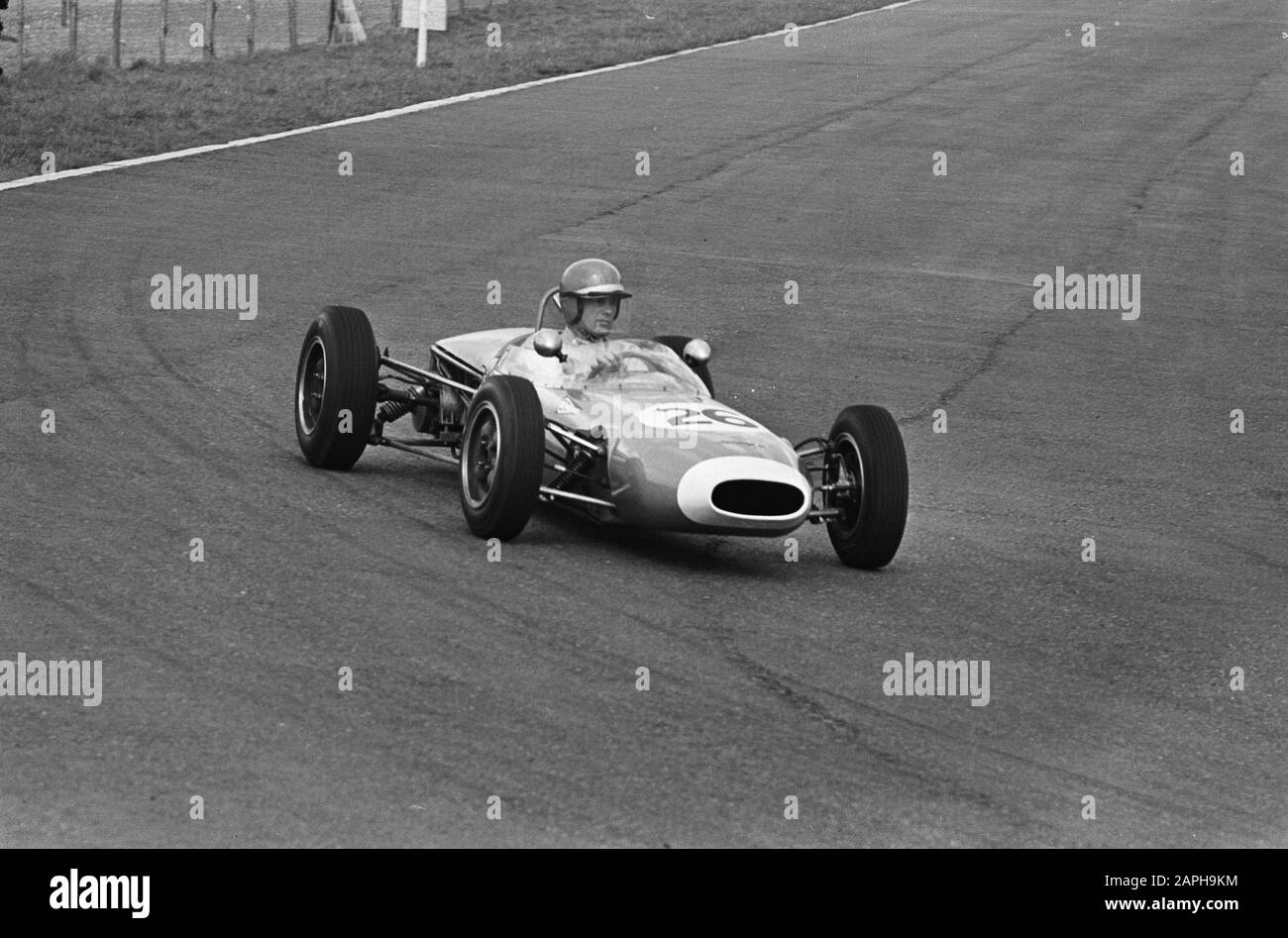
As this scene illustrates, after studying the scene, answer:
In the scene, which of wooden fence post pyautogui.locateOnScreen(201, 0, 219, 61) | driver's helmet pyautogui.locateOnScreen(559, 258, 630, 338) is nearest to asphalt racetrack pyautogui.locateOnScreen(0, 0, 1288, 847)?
driver's helmet pyautogui.locateOnScreen(559, 258, 630, 338)

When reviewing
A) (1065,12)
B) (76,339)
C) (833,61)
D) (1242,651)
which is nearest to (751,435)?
(1242,651)

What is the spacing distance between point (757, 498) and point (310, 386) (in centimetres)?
310

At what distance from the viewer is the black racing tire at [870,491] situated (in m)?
9.40

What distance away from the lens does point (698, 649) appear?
8109 millimetres

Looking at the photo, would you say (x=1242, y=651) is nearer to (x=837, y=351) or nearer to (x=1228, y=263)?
(x=837, y=351)

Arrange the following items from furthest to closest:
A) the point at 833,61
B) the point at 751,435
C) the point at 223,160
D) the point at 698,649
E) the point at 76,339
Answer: the point at 833,61 → the point at 223,160 → the point at 76,339 → the point at 751,435 → the point at 698,649

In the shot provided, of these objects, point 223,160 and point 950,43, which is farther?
point 950,43

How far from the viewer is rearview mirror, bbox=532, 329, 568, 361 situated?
1009cm

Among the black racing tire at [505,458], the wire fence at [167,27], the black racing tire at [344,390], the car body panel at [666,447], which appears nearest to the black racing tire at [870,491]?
the car body panel at [666,447]

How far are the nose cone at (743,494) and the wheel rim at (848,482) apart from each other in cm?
37

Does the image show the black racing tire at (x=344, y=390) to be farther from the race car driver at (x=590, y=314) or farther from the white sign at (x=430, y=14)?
the white sign at (x=430, y=14)

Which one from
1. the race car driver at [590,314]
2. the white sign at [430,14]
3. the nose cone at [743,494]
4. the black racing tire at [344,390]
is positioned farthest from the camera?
the white sign at [430,14]

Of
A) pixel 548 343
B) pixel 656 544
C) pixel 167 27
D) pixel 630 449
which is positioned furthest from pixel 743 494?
pixel 167 27

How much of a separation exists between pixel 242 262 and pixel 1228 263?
30.4 feet
